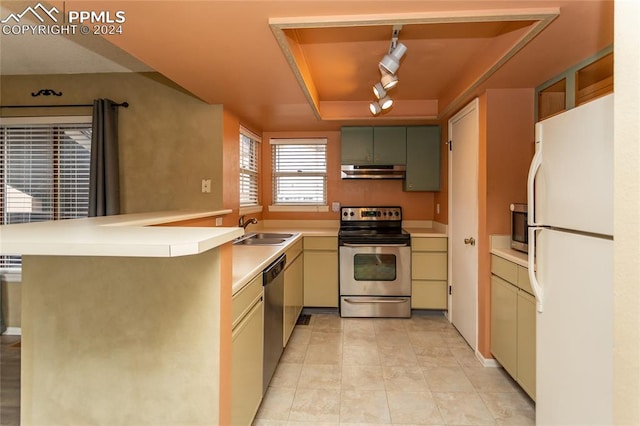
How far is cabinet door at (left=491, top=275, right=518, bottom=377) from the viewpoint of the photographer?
2.22 m

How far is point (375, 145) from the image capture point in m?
3.86

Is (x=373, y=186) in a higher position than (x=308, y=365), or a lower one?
higher

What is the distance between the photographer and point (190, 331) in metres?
1.31

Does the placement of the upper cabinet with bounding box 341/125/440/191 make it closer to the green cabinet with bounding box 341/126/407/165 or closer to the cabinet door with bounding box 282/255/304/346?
the green cabinet with bounding box 341/126/407/165

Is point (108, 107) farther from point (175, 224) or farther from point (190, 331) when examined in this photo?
point (190, 331)

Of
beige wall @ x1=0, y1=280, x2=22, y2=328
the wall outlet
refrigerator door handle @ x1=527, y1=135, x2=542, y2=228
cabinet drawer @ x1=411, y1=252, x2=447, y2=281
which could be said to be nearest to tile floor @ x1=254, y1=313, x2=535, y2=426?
cabinet drawer @ x1=411, y1=252, x2=447, y2=281

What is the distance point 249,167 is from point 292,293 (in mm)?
1655

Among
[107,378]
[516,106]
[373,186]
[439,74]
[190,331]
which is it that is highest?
[439,74]

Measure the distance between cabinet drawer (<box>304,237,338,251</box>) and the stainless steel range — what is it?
0.38 feet

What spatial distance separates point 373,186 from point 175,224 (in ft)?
8.60

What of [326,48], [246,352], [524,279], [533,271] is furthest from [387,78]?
[246,352]

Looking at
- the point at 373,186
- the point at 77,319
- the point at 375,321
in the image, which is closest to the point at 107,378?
the point at 77,319

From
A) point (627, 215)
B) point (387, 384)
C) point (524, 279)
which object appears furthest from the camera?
point (387, 384)

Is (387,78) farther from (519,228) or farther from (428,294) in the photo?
(428,294)
